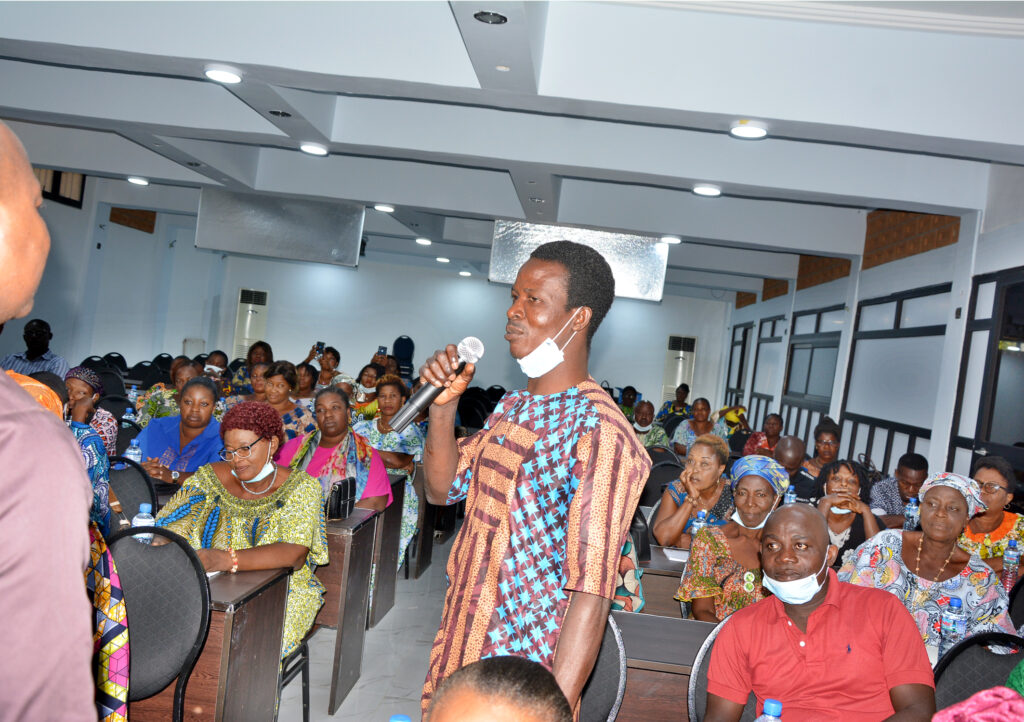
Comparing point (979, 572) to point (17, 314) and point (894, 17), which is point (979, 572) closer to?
point (894, 17)

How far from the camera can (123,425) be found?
214 inches

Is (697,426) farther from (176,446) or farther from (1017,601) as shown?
(176,446)

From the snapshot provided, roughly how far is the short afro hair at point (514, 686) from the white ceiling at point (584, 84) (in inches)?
114

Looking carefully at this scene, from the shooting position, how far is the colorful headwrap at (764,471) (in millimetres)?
3621

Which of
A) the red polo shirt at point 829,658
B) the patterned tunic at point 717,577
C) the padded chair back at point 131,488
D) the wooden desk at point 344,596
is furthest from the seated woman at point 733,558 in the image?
the padded chair back at point 131,488

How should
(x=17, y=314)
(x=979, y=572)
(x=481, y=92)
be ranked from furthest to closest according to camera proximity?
(x=481, y=92), (x=979, y=572), (x=17, y=314)

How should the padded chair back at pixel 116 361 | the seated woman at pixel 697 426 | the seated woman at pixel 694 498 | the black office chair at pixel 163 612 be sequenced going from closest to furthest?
1. the black office chair at pixel 163 612
2. the seated woman at pixel 694 498
3. the seated woman at pixel 697 426
4. the padded chair back at pixel 116 361

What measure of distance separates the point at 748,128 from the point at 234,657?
343cm

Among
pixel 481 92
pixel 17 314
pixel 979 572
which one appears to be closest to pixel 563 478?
pixel 17 314

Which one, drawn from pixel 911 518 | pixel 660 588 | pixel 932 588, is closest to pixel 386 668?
pixel 660 588

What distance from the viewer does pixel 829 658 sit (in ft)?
7.32

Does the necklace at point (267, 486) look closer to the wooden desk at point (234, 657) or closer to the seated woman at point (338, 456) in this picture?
the wooden desk at point (234, 657)

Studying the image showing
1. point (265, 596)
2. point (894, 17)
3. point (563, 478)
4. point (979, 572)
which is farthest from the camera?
point (894, 17)

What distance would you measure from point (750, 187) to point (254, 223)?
16.7 ft
